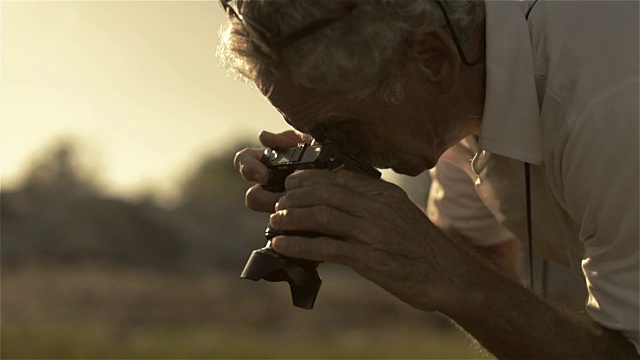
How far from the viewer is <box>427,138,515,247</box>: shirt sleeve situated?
301 cm

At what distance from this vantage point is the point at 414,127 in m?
2.30

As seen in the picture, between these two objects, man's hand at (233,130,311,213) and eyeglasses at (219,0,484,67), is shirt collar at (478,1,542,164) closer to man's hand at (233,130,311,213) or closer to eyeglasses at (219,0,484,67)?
eyeglasses at (219,0,484,67)

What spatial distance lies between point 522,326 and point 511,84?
0.50 meters

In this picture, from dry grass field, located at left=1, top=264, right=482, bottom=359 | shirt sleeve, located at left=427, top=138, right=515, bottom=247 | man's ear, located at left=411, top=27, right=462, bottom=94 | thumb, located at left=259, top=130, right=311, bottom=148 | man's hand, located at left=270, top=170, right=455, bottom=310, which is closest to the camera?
man's hand, located at left=270, top=170, right=455, bottom=310

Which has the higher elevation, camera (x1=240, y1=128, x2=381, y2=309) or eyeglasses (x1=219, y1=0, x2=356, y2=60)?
eyeglasses (x1=219, y1=0, x2=356, y2=60)

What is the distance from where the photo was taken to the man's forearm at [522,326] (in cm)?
209

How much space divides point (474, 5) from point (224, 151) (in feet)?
69.0

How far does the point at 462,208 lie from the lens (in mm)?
3061

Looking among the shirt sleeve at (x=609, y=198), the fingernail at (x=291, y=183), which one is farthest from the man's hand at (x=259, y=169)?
the shirt sleeve at (x=609, y=198)

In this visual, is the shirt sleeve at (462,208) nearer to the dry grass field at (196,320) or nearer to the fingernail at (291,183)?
the fingernail at (291,183)

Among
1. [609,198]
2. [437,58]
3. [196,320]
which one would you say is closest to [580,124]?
[609,198]

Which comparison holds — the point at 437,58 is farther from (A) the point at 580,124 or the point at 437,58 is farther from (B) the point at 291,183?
(B) the point at 291,183

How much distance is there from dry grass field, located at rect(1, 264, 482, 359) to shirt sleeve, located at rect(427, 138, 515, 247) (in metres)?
4.14

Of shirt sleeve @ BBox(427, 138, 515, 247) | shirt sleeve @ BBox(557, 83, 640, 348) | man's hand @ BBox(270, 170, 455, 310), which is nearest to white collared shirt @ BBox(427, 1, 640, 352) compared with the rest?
shirt sleeve @ BBox(557, 83, 640, 348)
